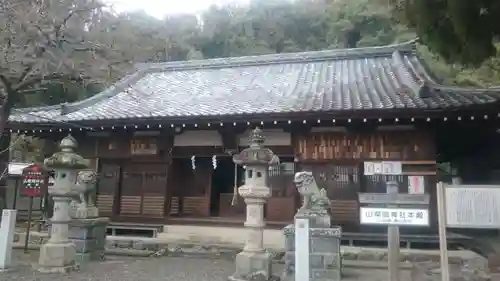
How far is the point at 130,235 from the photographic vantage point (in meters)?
12.8

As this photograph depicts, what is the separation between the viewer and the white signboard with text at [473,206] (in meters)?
5.34

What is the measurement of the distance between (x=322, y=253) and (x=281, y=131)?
4.71 meters

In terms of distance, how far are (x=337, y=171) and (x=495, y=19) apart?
5520 mm

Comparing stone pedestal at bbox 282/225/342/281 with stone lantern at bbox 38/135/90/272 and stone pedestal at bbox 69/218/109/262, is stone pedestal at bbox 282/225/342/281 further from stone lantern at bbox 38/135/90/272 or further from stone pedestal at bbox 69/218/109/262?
stone pedestal at bbox 69/218/109/262

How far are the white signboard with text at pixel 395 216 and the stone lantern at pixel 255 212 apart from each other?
2.25m

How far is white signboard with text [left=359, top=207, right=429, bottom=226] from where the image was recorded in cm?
608

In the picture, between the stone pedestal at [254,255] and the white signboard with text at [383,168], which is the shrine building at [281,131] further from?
the stone pedestal at [254,255]

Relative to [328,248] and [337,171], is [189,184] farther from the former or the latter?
[328,248]

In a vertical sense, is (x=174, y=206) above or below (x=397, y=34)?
below

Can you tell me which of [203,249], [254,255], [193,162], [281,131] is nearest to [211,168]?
[193,162]

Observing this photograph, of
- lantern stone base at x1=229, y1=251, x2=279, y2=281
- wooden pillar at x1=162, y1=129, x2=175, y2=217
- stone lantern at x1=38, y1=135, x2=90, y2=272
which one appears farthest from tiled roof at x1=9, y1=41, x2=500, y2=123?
lantern stone base at x1=229, y1=251, x2=279, y2=281

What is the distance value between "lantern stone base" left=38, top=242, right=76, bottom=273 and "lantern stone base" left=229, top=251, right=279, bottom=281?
3650mm

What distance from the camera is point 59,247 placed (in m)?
8.82

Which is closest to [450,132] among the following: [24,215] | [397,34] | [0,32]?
[0,32]
